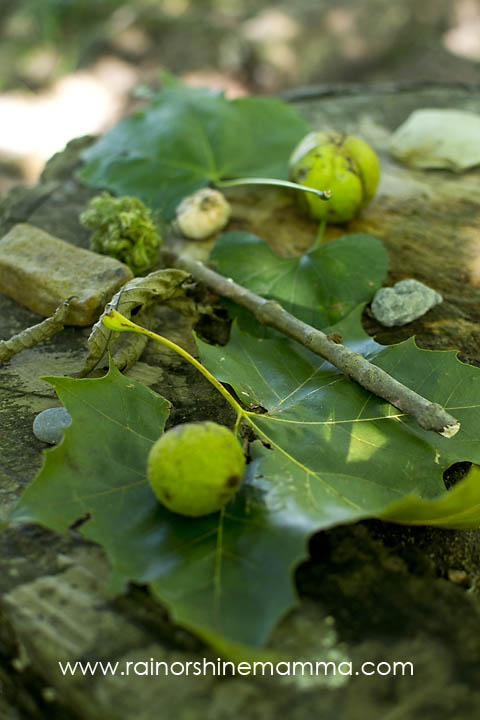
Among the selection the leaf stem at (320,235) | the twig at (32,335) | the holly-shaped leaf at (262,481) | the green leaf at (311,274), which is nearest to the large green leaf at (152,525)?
the holly-shaped leaf at (262,481)

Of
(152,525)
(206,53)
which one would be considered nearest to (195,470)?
(152,525)

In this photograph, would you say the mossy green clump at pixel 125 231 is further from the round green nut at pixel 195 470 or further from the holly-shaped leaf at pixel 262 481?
the round green nut at pixel 195 470

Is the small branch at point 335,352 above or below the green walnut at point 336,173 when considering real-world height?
below

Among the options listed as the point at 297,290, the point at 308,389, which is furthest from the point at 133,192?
the point at 308,389

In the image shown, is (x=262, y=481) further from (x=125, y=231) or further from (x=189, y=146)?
(x=189, y=146)

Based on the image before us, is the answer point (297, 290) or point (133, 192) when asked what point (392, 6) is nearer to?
point (133, 192)

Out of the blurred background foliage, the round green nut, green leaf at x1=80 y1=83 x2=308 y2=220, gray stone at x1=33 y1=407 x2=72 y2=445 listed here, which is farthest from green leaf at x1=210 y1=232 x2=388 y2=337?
the blurred background foliage

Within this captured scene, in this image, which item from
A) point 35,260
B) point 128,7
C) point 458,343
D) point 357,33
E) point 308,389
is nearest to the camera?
point 308,389

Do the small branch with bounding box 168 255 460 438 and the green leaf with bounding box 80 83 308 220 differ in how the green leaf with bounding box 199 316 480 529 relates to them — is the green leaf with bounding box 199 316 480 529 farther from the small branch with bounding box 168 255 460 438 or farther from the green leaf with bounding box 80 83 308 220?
the green leaf with bounding box 80 83 308 220
